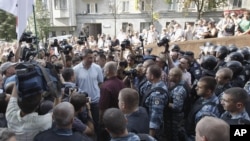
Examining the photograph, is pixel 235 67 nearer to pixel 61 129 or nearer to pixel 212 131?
pixel 212 131

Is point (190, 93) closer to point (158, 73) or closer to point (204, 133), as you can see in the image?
point (158, 73)

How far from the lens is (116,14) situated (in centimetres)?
3700

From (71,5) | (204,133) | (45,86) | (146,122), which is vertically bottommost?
(146,122)

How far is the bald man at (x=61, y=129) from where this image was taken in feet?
9.77

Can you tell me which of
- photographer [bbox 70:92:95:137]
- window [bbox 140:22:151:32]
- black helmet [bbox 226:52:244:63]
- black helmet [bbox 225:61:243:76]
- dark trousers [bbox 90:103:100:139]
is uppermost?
window [bbox 140:22:151:32]

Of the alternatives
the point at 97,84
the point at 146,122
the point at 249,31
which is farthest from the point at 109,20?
the point at 146,122

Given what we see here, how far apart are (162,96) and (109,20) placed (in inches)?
1333

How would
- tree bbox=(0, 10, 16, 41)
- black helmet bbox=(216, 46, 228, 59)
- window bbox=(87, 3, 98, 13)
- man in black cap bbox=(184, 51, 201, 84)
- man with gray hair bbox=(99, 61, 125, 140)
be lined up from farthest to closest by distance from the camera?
window bbox=(87, 3, 98, 13), tree bbox=(0, 10, 16, 41), black helmet bbox=(216, 46, 228, 59), man in black cap bbox=(184, 51, 201, 84), man with gray hair bbox=(99, 61, 125, 140)

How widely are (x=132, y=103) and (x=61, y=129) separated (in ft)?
2.93

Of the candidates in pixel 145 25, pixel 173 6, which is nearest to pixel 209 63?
pixel 173 6

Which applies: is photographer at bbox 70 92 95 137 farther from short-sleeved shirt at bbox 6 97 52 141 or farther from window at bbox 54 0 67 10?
window at bbox 54 0 67 10

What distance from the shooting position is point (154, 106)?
4.24m

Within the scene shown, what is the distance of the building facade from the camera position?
34.9 m

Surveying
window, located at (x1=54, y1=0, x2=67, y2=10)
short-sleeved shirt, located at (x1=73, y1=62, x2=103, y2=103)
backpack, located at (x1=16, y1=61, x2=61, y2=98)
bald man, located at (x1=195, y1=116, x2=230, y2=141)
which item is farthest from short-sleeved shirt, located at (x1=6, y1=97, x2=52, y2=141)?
window, located at (x1=54, y1=0, x2=67, y2=10)
